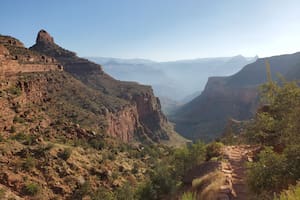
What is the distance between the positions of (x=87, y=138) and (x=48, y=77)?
2679 centimetres

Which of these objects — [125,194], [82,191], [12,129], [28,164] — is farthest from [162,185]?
[12,129]

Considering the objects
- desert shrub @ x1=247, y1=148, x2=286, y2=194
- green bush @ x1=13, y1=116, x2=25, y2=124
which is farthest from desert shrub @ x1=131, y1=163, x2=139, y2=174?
desert shrub @ x1=247, y1=148, x2=286, y2=194

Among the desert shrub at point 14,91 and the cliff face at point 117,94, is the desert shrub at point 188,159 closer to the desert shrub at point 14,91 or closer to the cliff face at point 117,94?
the desert shrub at point 14,91

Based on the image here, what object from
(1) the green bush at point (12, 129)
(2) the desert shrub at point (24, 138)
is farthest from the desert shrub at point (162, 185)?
(1) the green bush at point (12, 129)

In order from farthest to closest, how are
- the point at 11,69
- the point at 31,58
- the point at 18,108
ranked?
Result: the point at 31,58, the point at 11,69, the point at 18,108

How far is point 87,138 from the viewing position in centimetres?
3750

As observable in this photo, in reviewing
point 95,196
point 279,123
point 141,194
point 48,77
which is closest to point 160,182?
point 141,194

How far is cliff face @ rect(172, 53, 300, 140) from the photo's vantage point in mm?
133250

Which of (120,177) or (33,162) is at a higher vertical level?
(33,162)

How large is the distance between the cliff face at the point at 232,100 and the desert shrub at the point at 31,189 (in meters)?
101

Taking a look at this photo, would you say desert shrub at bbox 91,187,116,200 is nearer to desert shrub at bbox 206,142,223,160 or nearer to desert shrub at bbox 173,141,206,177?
desert shrub at bbox 173,141,206,177

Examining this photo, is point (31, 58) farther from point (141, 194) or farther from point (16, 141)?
point (141, 194)

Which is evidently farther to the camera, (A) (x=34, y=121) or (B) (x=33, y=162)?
(A) (x=34, y=121)

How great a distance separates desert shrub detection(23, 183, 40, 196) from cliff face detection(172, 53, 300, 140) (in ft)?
332
